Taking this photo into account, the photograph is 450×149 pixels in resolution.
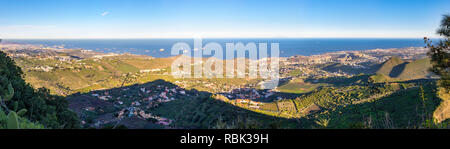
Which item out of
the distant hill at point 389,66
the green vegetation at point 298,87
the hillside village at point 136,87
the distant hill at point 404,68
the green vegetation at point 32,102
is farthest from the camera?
the distant hill at point 389,66

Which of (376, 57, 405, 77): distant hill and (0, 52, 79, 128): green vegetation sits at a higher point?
(0, 52, 79, 128): green vegetation

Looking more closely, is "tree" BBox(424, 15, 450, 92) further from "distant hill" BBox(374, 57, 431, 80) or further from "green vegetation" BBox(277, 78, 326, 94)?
"distant hill" BBox(374, 57, 431, 80)

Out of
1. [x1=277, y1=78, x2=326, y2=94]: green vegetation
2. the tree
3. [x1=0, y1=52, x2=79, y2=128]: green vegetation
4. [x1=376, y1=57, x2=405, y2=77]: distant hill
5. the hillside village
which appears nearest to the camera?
the tree

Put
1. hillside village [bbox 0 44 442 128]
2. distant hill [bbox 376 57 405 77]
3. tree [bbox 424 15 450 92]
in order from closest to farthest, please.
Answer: tree [bbox 424 15 450 92]
hillside village [bbox 0 44 442 128]
distant hill [bbox 376 57 405 77]

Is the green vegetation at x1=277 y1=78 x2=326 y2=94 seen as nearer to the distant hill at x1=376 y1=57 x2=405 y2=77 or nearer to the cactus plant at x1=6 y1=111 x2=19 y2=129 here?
the distant hill at x1=376 y1=57 x2=405 y2=77

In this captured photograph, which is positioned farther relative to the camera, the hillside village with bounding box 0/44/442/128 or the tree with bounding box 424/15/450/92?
the hillside village with bounding box 0/44/442/128

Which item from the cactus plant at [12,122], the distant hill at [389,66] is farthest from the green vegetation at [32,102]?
the distant hill at [389,66]

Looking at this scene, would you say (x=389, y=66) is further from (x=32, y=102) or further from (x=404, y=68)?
(x=32, y=102)

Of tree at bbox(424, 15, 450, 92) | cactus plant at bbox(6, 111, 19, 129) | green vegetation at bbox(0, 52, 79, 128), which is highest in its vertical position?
tree at bbox(424, 15, 450, 92)

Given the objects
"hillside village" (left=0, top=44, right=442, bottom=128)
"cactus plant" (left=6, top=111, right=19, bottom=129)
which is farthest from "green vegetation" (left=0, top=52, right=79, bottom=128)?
"hillside village" (left=0, top=44, right=442, bottom=128)

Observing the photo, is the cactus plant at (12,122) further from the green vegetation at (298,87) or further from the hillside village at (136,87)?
the green vegetation at (298,87)

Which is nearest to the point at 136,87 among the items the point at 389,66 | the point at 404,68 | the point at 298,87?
the point at 298,87
